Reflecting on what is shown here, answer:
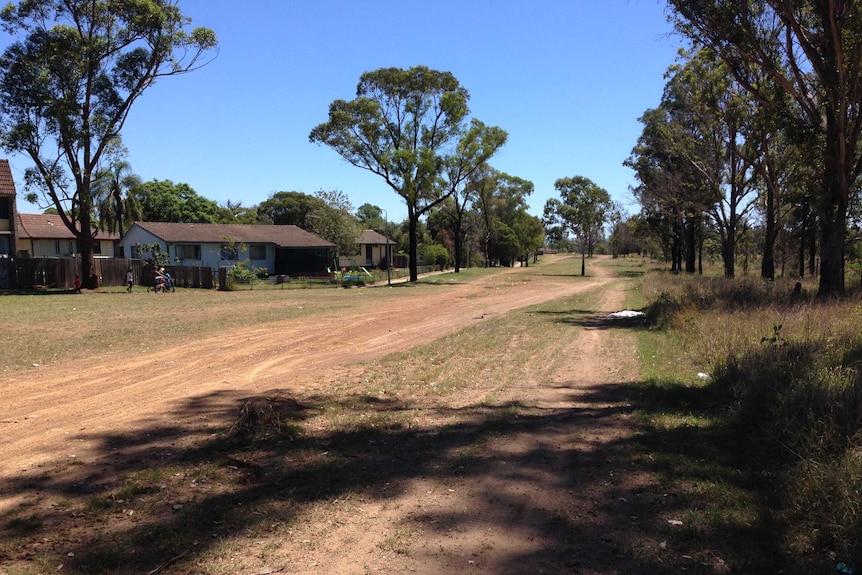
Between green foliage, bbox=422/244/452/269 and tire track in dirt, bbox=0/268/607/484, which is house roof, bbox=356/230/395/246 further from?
tire track in dirt, bbox=0/268/607/484

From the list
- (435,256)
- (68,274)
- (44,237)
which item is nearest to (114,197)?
(44,237)

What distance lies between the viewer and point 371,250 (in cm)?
7288

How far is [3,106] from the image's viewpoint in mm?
30922

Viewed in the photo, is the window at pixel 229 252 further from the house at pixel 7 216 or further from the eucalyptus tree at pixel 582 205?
the eucalyptus tree at pixel 582 205

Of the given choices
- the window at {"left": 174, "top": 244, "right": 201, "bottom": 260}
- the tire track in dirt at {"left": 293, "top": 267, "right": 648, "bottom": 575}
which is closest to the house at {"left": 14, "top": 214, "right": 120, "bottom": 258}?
the window at {"left": 174, "top": 244, "right": 201, "bottom": 260}

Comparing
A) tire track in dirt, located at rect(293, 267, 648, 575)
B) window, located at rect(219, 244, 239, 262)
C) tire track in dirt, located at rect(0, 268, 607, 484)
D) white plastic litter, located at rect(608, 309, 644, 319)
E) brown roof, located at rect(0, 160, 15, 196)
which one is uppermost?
brown roof, located at rect(0, 160, 15, 196)

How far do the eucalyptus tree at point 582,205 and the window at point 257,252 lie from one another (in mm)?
28494

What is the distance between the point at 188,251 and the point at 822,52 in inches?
1795

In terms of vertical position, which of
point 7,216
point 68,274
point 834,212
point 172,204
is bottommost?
point 68,274

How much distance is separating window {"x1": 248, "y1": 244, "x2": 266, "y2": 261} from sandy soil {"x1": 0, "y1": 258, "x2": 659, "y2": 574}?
40.2 m

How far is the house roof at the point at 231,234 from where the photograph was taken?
47.6 meters

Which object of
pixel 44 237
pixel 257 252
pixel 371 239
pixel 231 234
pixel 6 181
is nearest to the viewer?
pixel 6 181

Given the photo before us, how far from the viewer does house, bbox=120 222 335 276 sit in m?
47.1

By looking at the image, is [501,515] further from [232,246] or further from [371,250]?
[371,250]
